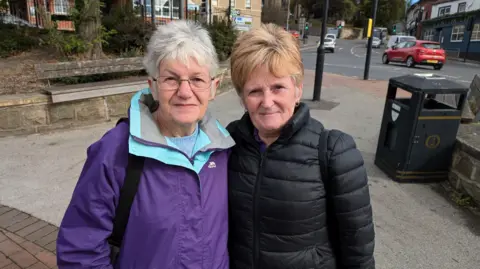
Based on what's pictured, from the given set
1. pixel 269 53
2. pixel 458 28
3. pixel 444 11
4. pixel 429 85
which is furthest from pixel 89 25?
pixel 444 11

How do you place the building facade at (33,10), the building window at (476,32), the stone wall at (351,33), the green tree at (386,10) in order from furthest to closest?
the green tree at (386,10) < the stone wall at (351,33) < the building window at (476,32) < the building facade at (33,10)

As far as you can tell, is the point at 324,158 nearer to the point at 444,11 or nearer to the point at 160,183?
the point at 160,183

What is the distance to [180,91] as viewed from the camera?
4.78ft

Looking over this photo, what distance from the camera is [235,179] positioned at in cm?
158

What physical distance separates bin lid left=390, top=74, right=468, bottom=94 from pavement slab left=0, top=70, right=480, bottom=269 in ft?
3.60

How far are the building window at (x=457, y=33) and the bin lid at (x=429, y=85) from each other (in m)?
33.4

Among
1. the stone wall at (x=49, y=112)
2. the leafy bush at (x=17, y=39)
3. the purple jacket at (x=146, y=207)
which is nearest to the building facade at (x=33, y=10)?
the leafy bush at (x=17, y=39)

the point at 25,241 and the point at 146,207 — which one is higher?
the point at 146,207

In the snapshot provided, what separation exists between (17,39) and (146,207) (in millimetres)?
8898

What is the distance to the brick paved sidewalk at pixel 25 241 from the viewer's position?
2752 mm

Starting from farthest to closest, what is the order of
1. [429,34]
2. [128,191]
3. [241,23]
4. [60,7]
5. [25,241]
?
[429,34], [241,23], [60,7], [25,241], [128,191]

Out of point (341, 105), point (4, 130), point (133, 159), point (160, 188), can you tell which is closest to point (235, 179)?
point (160, 188)

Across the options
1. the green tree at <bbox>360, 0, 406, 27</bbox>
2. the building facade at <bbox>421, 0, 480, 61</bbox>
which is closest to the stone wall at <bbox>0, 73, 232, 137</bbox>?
the building facade at <bbox>421, 0, 480, 61</bbox>

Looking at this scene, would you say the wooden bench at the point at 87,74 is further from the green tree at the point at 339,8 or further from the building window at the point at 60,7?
the green tree at the point at 339,8
